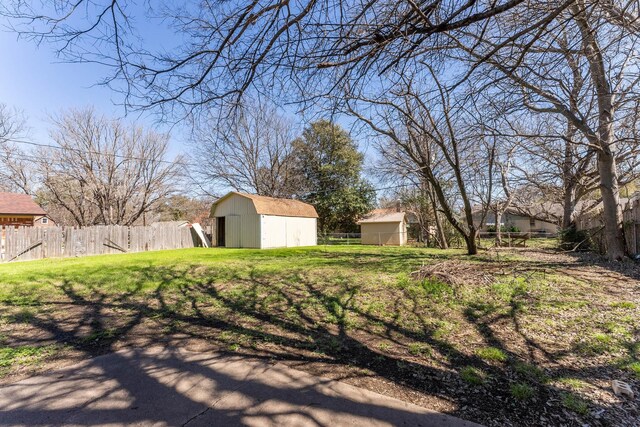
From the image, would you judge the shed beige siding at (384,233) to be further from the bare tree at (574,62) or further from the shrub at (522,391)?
the shrub at (522,391)

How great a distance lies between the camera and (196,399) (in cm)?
229

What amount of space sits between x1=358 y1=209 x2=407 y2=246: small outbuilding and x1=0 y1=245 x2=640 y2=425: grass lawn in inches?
562

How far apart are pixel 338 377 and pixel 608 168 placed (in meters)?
8.39

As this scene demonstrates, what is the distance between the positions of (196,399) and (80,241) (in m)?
14.3

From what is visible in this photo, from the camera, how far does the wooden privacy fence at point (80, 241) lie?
1123cm

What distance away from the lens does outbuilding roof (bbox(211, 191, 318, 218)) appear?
55.0 feet

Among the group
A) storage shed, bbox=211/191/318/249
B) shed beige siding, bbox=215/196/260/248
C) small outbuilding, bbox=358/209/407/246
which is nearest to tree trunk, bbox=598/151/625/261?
small outbuilding, bbox=358/209/407/246

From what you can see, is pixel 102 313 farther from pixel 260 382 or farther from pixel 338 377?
pixel 338 377

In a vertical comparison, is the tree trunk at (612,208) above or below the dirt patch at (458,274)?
above

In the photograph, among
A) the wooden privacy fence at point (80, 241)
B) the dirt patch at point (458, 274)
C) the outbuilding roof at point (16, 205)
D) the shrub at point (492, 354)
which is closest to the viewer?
the shrub at point (492, 354)

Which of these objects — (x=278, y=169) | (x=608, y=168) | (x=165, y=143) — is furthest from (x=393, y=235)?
(x=165, y=143)

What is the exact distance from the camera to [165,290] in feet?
19.0

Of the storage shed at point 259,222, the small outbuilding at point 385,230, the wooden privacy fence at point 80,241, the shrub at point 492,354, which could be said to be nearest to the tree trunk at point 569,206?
the small outbuilding at point 385,230

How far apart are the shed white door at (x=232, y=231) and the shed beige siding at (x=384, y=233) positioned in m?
9.46
